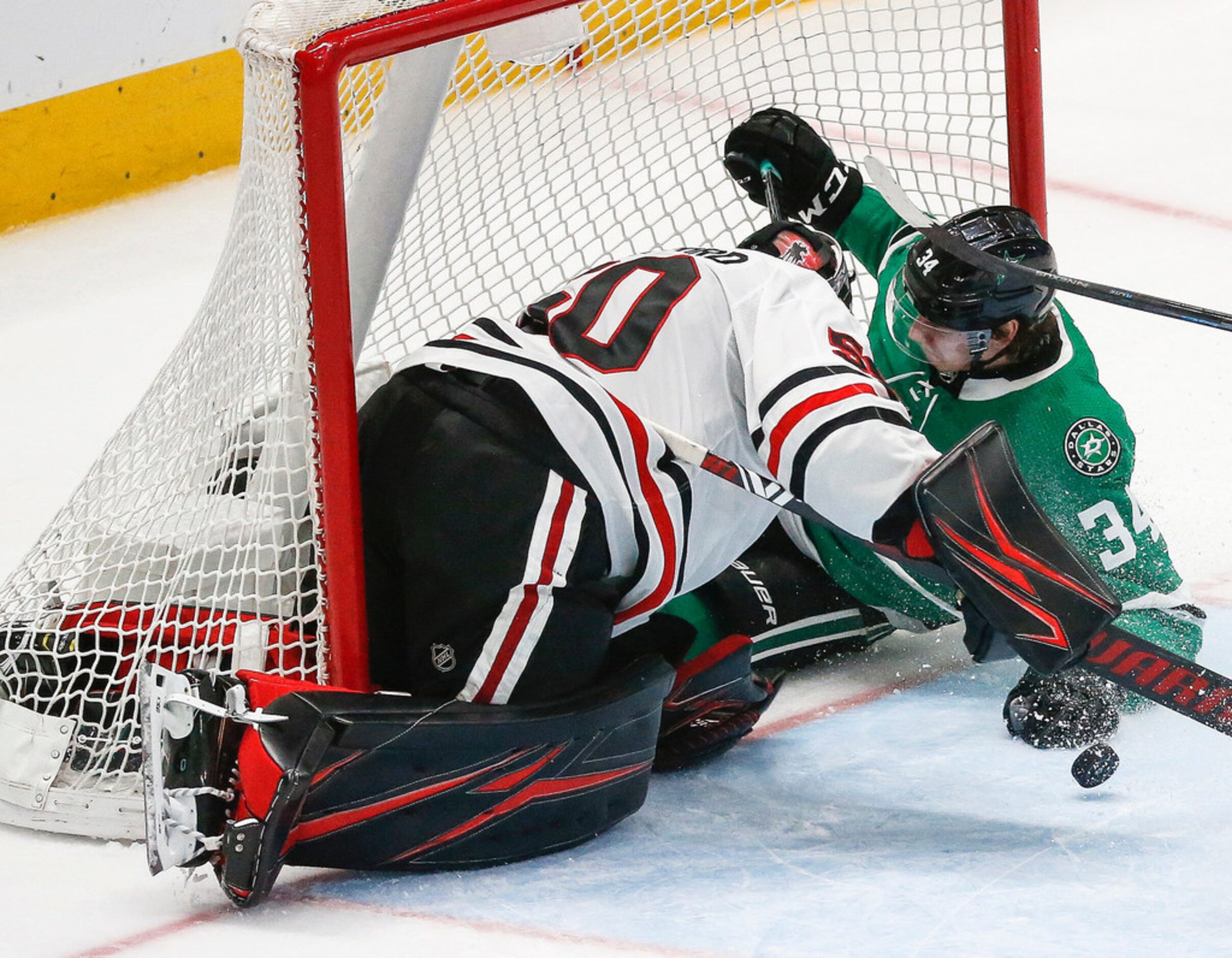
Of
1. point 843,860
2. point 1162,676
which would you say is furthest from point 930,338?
point 843,860

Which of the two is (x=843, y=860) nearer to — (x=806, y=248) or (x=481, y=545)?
(x=481, y=545)

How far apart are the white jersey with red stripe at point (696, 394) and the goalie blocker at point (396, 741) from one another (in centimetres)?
9

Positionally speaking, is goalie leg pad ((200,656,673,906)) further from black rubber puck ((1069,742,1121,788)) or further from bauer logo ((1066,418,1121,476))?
bauer logo ((1066,418,1121,476))

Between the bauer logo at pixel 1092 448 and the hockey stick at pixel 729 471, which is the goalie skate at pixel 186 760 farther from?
the bauer logo at pixel 1092 448

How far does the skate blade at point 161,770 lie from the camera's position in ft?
6.02

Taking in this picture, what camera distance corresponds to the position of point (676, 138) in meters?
2.83

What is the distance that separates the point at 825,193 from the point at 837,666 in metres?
0.69

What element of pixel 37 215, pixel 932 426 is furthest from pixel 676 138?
pixel 37 215

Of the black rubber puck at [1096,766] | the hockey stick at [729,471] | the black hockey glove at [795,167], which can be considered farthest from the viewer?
the black hockey glove at [795,167]

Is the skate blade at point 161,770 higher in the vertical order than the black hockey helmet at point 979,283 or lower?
lower

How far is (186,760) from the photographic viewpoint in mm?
1852

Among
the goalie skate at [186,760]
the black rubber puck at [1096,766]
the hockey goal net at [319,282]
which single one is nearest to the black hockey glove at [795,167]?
the hockey goal net at [319,282]

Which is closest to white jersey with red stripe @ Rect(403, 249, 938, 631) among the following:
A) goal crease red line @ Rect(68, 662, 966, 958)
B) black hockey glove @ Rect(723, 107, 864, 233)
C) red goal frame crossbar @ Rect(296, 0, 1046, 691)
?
red goal frame crossbar @ Rect(296, 0, 1046, 691)

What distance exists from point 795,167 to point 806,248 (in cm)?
39
